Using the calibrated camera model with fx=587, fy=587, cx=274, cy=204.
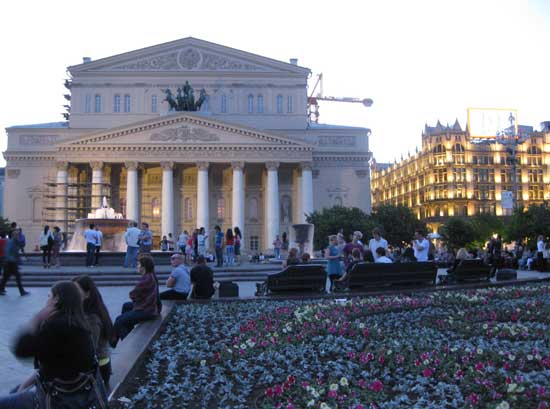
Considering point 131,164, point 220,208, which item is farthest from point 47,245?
point 220,208

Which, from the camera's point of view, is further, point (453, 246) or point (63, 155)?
point (453, 246)

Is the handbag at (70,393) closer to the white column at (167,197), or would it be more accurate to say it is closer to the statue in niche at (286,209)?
the white column at (167,197)

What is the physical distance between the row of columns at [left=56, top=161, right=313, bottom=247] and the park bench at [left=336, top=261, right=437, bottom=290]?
38.0 meters

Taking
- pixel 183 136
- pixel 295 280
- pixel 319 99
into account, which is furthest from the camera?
pixel 319 99

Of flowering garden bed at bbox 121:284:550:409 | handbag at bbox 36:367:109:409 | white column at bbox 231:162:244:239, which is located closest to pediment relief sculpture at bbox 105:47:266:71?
white column at bbox 231:162:244:239

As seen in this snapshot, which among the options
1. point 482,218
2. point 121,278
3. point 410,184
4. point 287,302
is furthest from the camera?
point 410,184

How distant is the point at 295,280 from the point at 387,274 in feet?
8.24

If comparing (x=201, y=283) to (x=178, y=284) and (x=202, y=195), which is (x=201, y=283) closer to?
(x=178, y=284)

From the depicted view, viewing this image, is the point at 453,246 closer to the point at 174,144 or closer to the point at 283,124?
the point at 283,124

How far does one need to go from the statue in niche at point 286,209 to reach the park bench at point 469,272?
134 ft

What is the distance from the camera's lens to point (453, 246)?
59.5m

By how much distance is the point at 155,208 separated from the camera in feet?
193

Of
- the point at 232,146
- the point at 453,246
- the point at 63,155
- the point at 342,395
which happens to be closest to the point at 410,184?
the point at 453,246

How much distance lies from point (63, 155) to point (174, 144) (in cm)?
1033
